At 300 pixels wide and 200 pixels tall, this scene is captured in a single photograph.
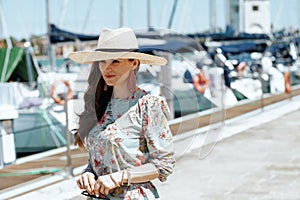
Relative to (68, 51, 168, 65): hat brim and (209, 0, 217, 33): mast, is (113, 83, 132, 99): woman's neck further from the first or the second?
(209, 0, 217, 33): mast

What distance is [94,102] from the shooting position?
12.4ft

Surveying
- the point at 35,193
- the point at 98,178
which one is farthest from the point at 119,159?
the point at 35,193

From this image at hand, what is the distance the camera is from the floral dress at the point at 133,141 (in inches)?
144

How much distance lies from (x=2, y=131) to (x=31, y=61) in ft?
44.9

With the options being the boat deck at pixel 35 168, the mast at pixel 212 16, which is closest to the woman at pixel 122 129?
the boat deck at pixel 35 168

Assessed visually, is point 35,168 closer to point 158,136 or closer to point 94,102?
point 94,102

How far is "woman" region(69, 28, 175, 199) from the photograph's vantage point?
364cm

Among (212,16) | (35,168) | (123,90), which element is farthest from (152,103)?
(212,16)

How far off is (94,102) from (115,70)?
0.20 metres

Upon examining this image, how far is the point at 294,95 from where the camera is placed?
72.8 feet

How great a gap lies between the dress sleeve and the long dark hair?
8.6 inches

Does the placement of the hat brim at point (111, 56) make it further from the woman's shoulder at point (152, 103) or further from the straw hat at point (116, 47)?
the woman's shoulder at point (152, 103)

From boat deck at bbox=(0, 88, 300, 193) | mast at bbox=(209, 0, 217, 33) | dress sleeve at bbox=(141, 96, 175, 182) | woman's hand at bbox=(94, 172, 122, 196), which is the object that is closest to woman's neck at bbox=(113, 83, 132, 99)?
dress sleeve at bbox=(141, 96, 175, 182)

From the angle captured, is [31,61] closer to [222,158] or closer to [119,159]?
[222,158]
